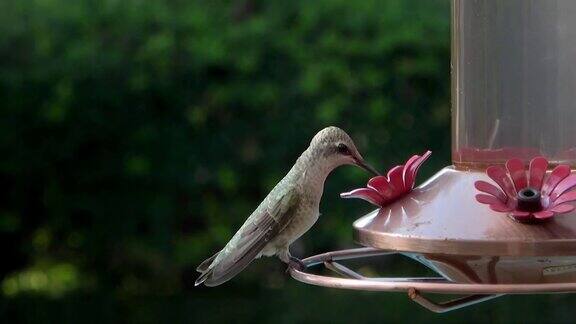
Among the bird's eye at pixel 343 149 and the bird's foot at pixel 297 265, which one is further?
the bird's eye at pixel 343 149

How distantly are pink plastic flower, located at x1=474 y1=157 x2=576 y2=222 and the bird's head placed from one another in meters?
0.84

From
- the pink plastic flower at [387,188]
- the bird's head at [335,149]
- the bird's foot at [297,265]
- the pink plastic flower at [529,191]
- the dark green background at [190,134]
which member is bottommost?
the dark green background at [190,134]

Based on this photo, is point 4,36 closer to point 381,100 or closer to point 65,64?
point 65,64

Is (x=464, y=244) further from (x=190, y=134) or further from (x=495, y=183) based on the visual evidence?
(x=190, y=134)

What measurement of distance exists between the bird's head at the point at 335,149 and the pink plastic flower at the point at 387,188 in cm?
46

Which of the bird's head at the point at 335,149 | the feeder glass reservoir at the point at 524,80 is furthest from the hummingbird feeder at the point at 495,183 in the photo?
the bird's head at the point at 335,149

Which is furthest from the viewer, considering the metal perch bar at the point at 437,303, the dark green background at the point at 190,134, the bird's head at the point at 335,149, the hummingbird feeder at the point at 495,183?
the dark green background at the point at 190,134

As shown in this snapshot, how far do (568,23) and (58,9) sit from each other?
188 inches

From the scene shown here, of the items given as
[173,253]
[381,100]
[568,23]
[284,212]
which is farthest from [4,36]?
[568,23]

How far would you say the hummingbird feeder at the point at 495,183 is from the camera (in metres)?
2.84

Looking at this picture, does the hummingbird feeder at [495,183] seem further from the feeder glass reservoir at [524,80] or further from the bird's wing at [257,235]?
the bird's wing at [257,235]

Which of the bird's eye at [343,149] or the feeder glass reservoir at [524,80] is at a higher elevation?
the feeder glass reservoir at [524,80]

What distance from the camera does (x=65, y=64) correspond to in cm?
738

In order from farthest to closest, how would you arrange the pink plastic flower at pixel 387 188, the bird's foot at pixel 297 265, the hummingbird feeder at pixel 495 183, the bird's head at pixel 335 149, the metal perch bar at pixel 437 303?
the bird's head at pixel 335 149 → the bird's foot at pixel 297 265 → the pink plastic flower at pixel 387 188 → the hummingbird feeder at pixel 495 183 → the metal perch bar at pixel 437 303
